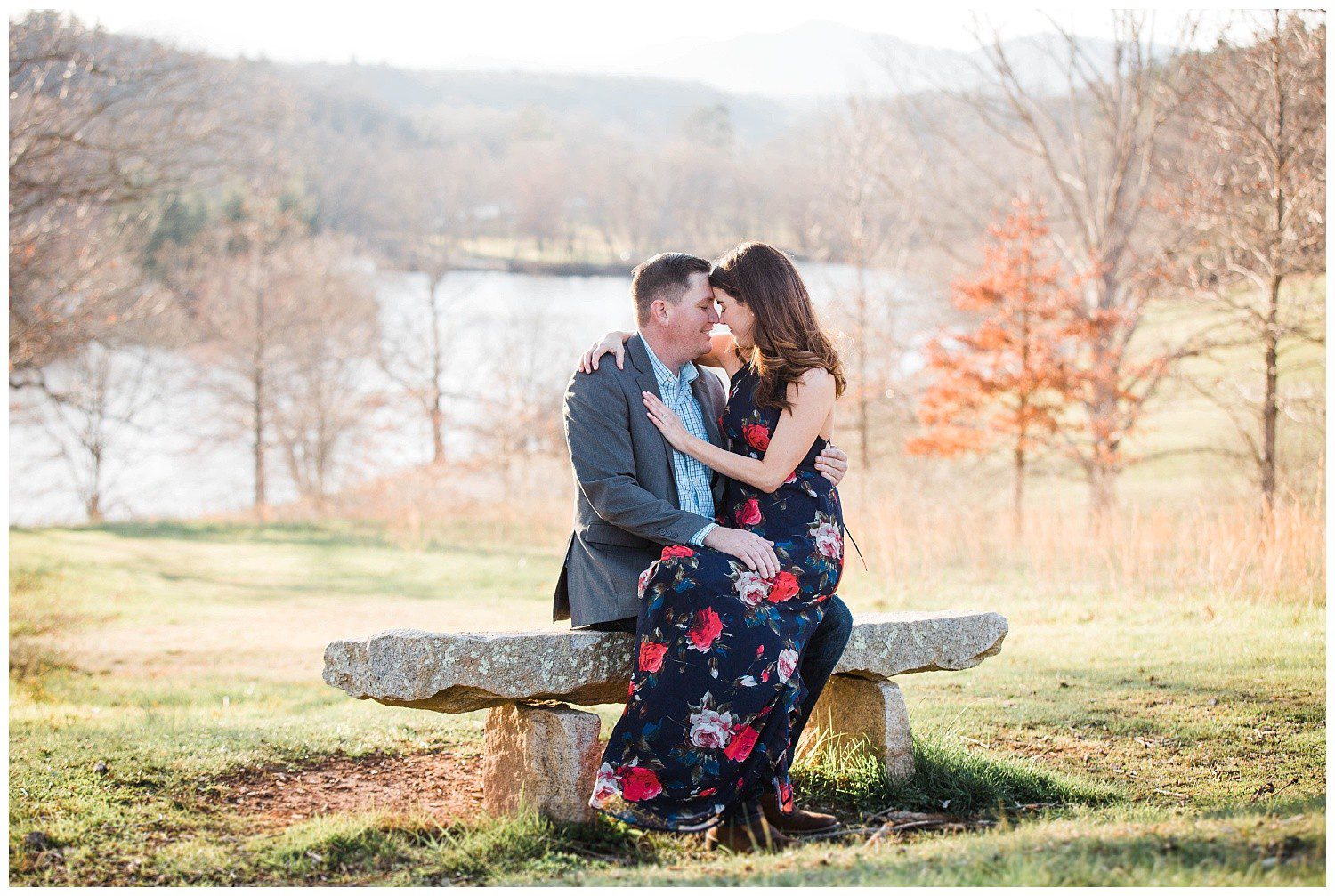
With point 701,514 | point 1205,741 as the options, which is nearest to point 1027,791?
point 1205,741

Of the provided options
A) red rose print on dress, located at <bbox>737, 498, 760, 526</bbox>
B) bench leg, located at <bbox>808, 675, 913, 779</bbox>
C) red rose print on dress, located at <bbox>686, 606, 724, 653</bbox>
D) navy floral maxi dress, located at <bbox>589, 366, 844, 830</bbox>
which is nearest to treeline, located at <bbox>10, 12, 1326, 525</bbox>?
bench leg, located at <bbox>808, 675, 913, 779</bbox>

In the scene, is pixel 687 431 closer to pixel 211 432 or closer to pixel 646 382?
pixel 646 382

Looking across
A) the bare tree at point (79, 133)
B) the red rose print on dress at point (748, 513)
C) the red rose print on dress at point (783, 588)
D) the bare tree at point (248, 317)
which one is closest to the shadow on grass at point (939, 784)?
the red rose print on dress at point (783, 588)

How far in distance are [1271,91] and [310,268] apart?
21107mm

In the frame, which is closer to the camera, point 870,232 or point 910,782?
point 910,782

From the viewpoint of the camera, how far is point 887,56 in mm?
16547

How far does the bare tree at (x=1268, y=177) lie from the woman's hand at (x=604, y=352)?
8396 mm

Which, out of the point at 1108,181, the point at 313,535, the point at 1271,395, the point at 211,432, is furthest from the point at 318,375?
the point at 1271,395

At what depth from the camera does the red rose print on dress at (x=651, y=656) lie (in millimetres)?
3457

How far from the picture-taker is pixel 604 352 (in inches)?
151

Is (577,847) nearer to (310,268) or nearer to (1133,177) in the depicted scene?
(1133,177)

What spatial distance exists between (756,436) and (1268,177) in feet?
Result: 29.6

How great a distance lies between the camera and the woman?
3414mm

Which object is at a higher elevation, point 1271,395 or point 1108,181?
point 1108,181
